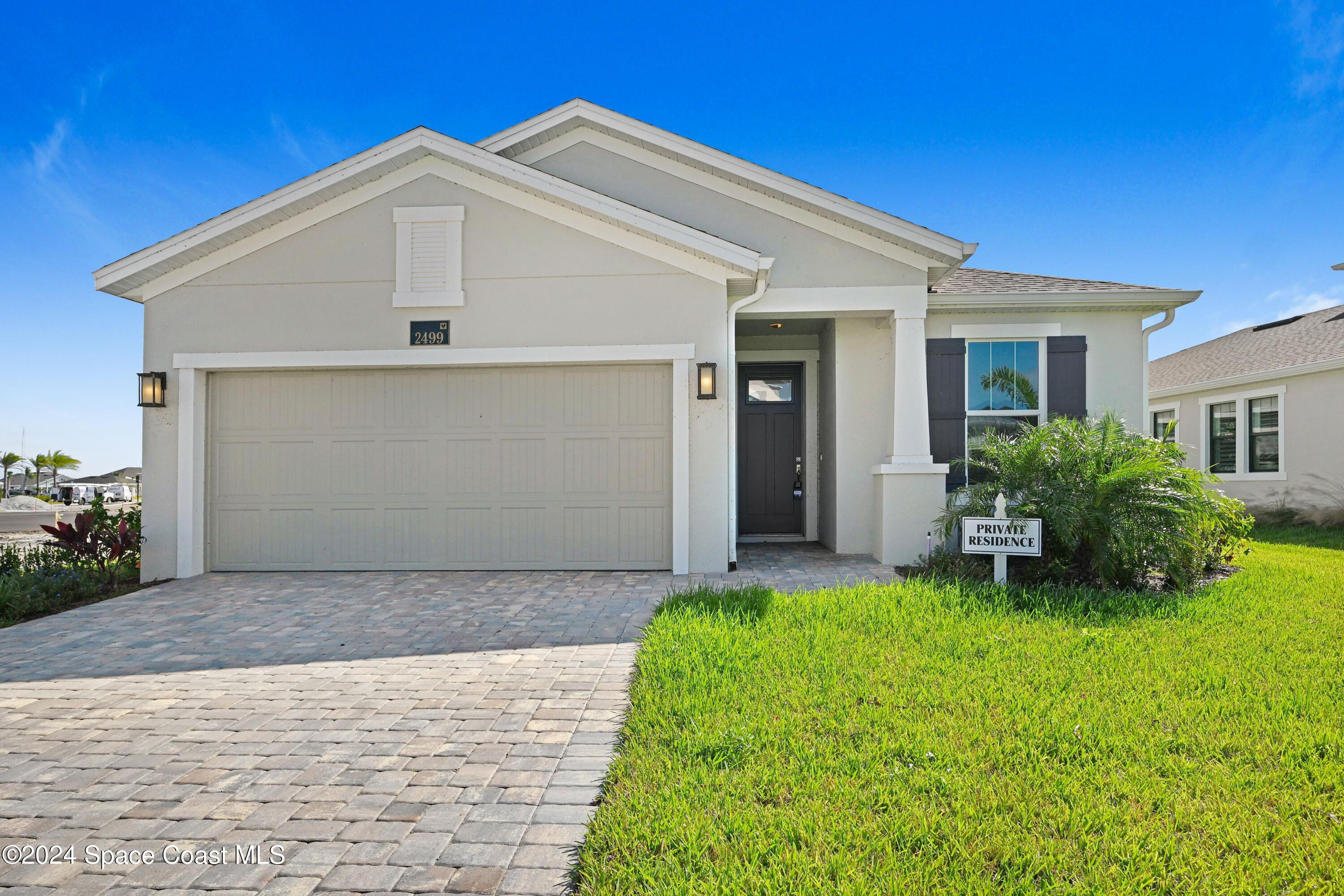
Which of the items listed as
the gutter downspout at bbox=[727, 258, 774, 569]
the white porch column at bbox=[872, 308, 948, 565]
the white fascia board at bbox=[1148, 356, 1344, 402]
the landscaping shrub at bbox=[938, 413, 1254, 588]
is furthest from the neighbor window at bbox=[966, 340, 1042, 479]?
the gutter downspout at bbox=[727, 258, 774, 569]

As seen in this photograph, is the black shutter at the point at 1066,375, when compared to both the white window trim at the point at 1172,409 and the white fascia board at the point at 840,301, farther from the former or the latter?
the white window trim at the point at 1172,409

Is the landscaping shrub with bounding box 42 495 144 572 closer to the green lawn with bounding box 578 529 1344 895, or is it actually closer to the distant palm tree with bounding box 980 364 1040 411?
the green lawn with bounding box 578 529 1344 895

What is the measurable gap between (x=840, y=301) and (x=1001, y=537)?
3319 mm

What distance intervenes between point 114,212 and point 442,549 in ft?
38.3

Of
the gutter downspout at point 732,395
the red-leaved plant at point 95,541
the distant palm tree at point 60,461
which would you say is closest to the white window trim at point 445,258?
the gutter downspout at point 732,395

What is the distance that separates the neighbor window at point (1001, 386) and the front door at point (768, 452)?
2.43 metres

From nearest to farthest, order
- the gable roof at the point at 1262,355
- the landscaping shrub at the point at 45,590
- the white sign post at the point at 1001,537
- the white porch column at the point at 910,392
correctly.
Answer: the landscaping shrub at the point at 45,590 → the white sign post at the point at 1001,537 → the white porch column at the point at 910,392 → the gable roof at the point at 1262,355

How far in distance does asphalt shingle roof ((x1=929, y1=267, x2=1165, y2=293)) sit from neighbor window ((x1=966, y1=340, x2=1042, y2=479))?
25.6 inches

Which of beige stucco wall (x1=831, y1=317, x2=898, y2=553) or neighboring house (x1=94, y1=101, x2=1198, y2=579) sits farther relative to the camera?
beige stucco wall (x1=831, y1=317, x2=898, y2=553)

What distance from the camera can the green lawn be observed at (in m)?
2.17

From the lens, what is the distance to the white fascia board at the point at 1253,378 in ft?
36.9

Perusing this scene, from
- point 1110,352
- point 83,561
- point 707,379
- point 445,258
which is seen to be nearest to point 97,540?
point 83,561

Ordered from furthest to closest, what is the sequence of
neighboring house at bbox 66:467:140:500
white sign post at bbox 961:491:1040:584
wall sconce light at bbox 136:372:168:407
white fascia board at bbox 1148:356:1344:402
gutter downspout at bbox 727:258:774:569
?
1. neighboring house at bbox 66:467:140:500
2. white fascia board at bbox 1148:356:1344:402
3. wall sconce light at bbox 136:372:168:407
4. gutter downspout at bbox 727:258:774:569
5. white sign post at bbox 961:491:1040:584

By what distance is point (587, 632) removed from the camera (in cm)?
514
